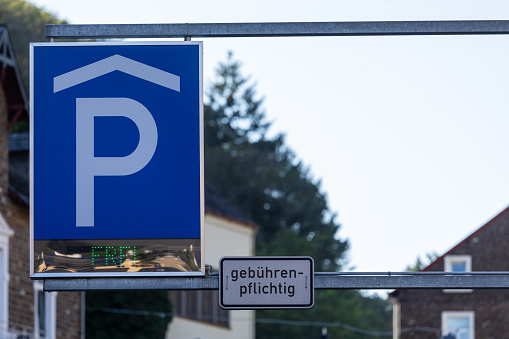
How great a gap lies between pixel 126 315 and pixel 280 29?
2699 cm

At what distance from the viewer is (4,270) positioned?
962 inches

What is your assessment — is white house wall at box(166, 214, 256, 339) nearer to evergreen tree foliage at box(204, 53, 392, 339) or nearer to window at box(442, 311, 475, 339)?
window at box(442, 311, 475, 339)

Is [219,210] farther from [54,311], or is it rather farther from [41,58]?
[41,58]

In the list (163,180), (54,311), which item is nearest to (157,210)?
(163,180)

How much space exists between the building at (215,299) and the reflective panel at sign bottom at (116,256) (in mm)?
29835

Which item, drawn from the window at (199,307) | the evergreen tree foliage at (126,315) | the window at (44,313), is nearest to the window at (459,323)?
the window at (199,307)

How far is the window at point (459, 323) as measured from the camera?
1620 inches

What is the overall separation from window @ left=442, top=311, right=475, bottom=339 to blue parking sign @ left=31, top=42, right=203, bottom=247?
34670mm

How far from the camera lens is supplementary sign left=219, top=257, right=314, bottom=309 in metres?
7.38

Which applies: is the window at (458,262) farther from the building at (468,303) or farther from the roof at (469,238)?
the roof at (469,238)

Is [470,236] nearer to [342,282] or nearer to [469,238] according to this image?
[469,238]

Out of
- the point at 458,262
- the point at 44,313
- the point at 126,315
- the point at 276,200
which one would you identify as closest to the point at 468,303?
the point at 458,262

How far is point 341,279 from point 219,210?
33.4 metres

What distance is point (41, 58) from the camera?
7707mm
